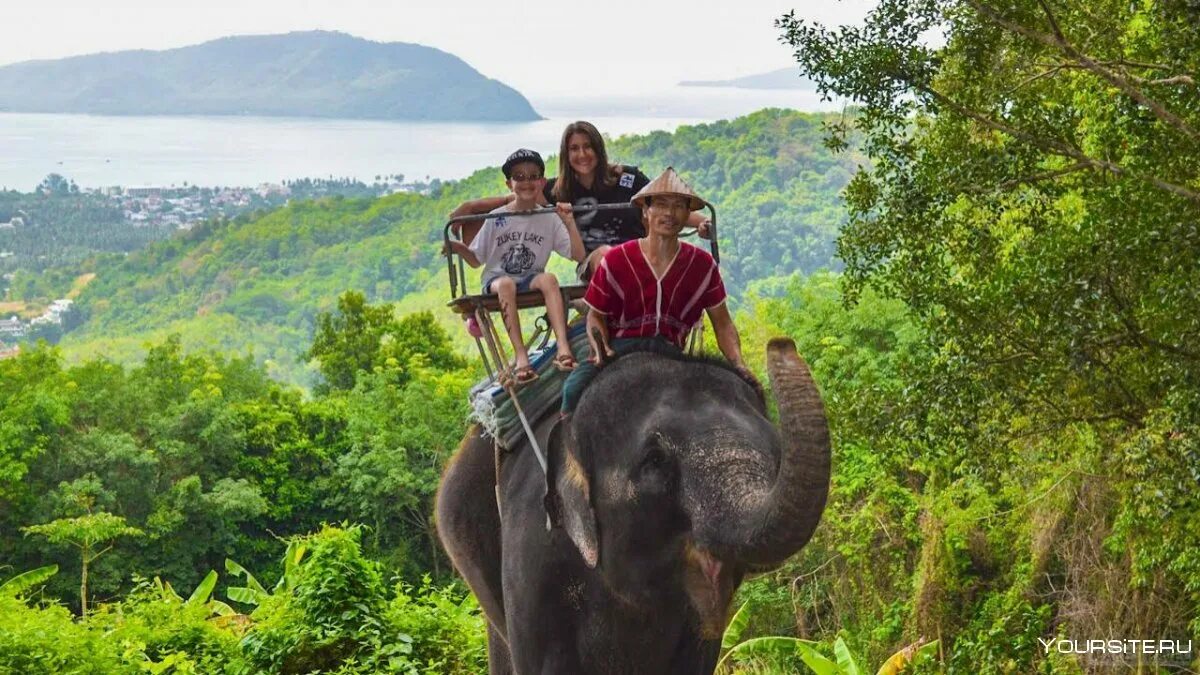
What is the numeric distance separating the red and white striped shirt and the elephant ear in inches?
15.2

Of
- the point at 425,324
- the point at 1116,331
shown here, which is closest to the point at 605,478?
the point at 1116,331

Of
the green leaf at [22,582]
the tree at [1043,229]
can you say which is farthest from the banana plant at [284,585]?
the tree at [1043,229]

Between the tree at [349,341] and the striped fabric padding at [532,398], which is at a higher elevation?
the striped fabric padding at [532,398]

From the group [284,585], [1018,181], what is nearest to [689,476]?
[1018,181]

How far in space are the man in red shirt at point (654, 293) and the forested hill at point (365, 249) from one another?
56.2 meters

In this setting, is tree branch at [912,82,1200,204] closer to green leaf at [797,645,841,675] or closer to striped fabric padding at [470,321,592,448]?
striped fabric padding at [470,321,592,448]

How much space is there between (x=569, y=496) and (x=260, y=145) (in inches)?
7201

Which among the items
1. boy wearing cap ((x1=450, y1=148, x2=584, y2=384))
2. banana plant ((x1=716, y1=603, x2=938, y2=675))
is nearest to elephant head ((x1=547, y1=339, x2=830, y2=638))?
boy wearing cap ((x1=450, y1=148, x2=584, y2=384))

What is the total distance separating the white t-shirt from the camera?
562cm

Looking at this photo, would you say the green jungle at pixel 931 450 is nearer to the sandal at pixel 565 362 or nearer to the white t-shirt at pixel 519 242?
the white t-shirt at pixel 519 242

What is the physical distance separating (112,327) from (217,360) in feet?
164

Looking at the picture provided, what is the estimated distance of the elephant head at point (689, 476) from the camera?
3.49 metres

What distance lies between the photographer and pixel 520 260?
5.62 m

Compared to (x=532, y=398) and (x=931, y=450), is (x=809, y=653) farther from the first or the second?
(x=532, y=398)
